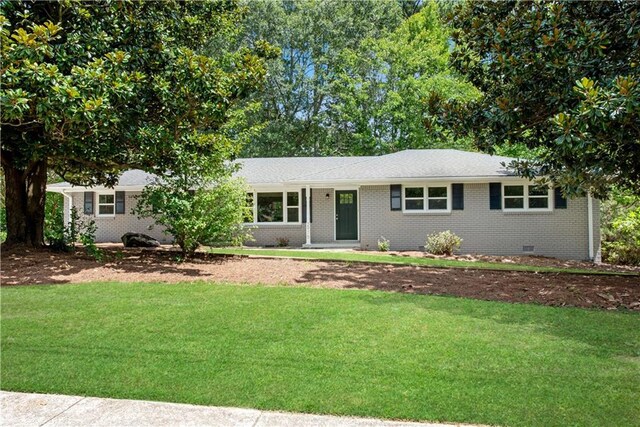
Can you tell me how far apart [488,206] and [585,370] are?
12.2 m

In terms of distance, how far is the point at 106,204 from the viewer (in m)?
19.2

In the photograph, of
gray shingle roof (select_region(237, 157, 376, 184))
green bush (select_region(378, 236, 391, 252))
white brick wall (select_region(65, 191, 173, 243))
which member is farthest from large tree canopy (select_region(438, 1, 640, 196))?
white brick wall (select_region(65, 191, 173, 243))

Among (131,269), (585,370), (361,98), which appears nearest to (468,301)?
(585,370)

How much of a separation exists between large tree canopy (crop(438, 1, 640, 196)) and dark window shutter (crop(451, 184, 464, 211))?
5.15m

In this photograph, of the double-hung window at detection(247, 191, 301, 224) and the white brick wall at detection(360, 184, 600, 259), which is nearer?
the white brick wall at detection(360, 184, 600, 259)

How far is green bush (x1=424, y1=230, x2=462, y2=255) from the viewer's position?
14.7 m

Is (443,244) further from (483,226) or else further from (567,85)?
(567,85)

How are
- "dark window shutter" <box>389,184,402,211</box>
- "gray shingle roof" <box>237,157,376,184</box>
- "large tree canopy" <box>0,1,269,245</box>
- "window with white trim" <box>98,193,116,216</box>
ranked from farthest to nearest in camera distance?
"window with white trim" <box>98,193,116,216</box> < "gray shingle roof" <box>237,157,376,184</box> < "dark window shutter" <box>389,184,402,211</box> < "large tree canopy" <box>0,1,269,245</box>

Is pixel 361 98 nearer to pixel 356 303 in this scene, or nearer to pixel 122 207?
pixel 122 207

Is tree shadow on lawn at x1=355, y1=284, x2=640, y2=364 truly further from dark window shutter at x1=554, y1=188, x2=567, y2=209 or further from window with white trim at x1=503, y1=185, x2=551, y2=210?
dark window shutter at x1=554, y1=188, x2=567, y2=209

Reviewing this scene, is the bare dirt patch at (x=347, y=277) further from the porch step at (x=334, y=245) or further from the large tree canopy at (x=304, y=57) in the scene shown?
the large tree canopy at (x=304, y=57)

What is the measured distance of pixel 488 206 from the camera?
15719 millimetres

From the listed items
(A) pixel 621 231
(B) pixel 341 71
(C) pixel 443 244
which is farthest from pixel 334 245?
(B) pixel 341 71

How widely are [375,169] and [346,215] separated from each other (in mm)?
2219
